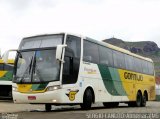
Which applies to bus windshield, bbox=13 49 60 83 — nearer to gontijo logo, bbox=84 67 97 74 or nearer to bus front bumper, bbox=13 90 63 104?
bus front bumper, bbox=13 90 63 104

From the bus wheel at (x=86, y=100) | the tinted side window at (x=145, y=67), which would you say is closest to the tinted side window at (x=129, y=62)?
the tinted side window at (x=145, y=67)

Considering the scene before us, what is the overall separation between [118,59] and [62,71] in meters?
7.45

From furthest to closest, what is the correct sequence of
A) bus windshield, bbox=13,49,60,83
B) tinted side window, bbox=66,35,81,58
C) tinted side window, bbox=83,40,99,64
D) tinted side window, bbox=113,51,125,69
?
1. tinted side window, bbox=113,51,125,69
2. tinted side window, bbox=83,40,99,64
3. tinted side window, bbox=66,35,81,58
4. bus windshield, bbox=13,49,60,83

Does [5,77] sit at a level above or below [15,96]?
above

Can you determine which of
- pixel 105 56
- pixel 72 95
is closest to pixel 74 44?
pixel 72 95

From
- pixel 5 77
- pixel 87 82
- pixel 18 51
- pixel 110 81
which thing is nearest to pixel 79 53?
pixel 87 82

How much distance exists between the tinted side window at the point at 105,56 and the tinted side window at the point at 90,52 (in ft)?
1.71

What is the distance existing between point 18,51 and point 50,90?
2.68 metres

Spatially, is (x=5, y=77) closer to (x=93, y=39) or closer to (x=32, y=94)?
(x=93, y=39)

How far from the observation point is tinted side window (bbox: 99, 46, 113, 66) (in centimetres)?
2038

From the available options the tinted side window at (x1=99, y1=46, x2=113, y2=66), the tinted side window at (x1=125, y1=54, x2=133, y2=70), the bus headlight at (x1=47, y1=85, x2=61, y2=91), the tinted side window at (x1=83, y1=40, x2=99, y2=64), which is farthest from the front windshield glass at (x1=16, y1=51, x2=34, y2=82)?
the tinted side window at (x1=125, y1=54, x2=133, y2=70)

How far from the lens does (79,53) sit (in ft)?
58.1

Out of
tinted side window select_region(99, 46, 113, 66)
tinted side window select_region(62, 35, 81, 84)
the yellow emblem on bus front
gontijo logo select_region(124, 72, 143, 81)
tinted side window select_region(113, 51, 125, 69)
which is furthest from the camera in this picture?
gontijo logo select_region(124, 72, 143, 81)

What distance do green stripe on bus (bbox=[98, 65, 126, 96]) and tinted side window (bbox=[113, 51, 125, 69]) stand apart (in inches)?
22.3
